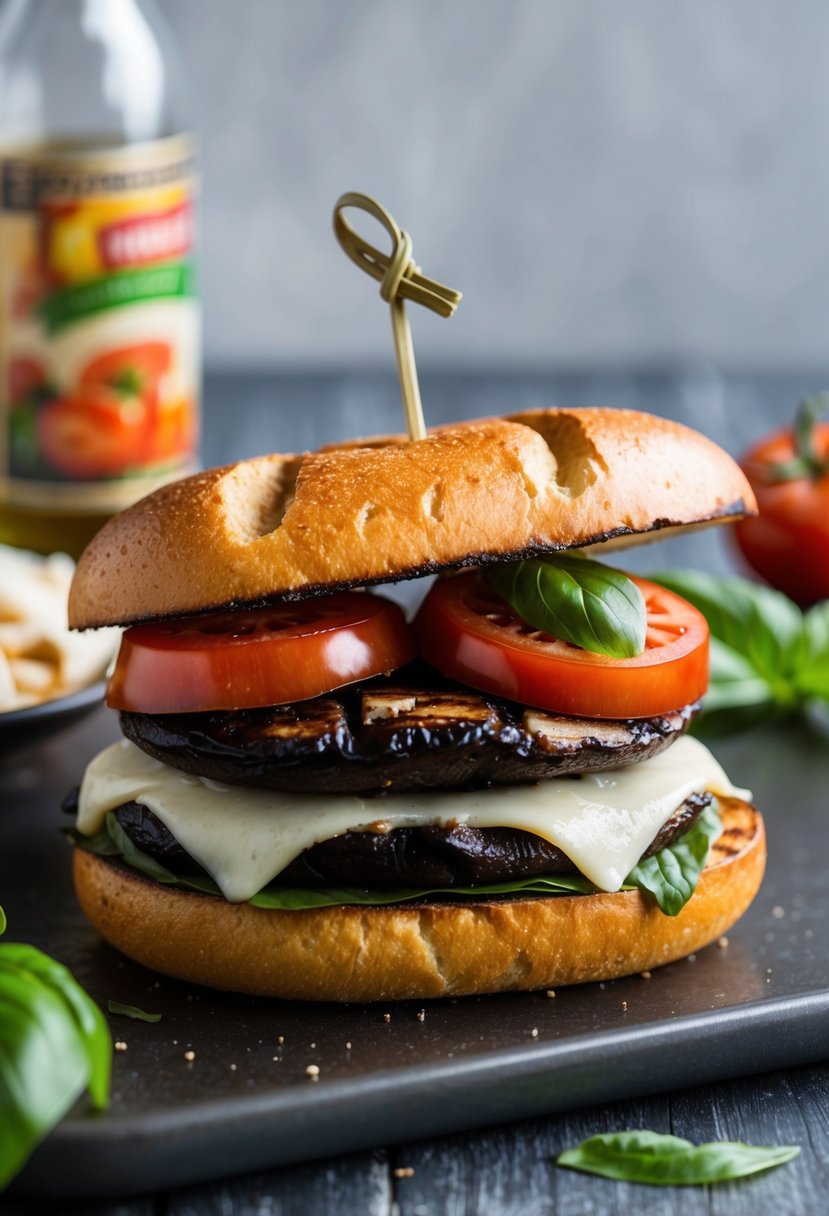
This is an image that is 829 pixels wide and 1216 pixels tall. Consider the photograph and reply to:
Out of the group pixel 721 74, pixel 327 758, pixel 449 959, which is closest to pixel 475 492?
pixel 327 758

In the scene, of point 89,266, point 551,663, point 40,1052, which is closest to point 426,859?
point 551,663

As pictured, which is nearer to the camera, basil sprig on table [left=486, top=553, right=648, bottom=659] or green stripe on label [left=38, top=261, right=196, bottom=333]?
basil sprig on table [left=486, top=553, right=648, bottom=659]

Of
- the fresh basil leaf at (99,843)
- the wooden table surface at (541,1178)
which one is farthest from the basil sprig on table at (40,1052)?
the fresh basil leaf at (99,843)

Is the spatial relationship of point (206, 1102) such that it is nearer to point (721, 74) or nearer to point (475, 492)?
point (475, 492)

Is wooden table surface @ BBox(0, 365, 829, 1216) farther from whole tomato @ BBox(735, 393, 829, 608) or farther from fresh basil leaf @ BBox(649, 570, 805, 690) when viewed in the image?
whole tomato @ BBox(735, 393, 829, 608)

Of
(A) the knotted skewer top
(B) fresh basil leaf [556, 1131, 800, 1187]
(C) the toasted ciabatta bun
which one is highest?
(A) the knotted skewer top

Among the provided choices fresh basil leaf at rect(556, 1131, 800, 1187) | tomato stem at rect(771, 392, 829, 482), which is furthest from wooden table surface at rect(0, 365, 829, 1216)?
tomato stem at rect(771, 392, 829, 482)

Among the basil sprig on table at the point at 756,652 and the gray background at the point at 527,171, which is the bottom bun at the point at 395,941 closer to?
the basil sprig on table at the point at 756,652
